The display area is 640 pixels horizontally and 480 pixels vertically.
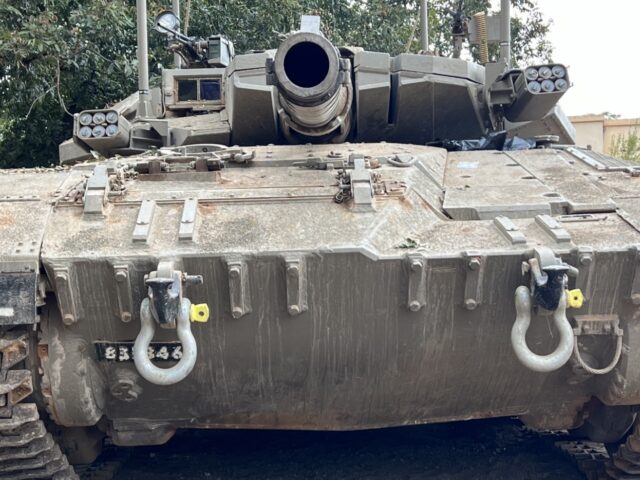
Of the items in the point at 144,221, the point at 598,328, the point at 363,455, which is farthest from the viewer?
the point at 363,455

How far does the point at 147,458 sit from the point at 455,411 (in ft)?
7.74

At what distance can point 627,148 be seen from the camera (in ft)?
83.3

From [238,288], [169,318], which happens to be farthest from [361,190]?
[169,318]

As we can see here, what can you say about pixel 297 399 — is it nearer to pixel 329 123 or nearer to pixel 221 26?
pixel 329 123

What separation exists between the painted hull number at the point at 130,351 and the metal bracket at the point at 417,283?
123 centimetres

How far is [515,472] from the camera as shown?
18.4 feet

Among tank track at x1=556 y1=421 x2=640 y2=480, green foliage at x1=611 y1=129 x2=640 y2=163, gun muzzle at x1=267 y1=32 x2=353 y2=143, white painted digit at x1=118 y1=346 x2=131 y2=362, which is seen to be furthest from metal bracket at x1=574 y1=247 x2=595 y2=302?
green foliage at x1=611 y1=129 x2=640 y2=163

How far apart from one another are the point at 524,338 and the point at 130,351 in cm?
204

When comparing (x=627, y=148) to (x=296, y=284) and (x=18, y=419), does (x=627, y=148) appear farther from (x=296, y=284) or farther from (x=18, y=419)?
(x=18, y=419)

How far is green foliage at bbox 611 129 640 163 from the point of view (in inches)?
986

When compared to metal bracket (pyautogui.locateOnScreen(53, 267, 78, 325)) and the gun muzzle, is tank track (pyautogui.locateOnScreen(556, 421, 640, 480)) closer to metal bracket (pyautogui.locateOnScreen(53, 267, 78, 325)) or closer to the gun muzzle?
the gun muzzle

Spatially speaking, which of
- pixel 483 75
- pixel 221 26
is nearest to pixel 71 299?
pixel 483 75

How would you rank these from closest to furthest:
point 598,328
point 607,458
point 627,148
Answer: point 598,328 < point 607,458 < point 627,148

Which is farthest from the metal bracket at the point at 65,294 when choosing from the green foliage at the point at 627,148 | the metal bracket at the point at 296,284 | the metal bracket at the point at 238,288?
the green foliage at the point at 627,148
